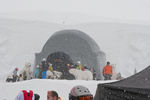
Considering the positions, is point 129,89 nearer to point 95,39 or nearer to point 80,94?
point 80,94

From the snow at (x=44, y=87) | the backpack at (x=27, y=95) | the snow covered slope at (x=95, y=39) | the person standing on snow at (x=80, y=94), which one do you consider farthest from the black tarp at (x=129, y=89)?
the snow covered slope at (x=95, y=39)

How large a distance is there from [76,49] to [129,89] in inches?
598

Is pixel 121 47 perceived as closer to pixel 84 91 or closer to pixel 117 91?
pixel 117 91

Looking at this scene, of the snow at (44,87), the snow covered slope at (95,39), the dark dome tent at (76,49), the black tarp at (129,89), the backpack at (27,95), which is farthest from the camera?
the snow covered slope at (95,39)

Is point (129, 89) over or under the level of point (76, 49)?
under

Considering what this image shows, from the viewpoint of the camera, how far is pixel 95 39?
22.2 m

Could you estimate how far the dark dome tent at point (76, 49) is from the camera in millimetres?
18875

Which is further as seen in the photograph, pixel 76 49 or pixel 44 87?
pixel 76 49

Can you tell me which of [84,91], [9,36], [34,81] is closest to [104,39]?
[9,36]

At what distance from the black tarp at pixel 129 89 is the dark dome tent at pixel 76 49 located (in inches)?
547

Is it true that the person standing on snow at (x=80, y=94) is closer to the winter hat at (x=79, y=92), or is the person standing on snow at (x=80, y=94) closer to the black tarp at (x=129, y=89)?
the winter hat at (x=79, y=92)

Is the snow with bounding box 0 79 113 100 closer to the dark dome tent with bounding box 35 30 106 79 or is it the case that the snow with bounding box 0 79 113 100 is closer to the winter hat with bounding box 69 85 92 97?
the winter hat with bounding box 69 85 92 97

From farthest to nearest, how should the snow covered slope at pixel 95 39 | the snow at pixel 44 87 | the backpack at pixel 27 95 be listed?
the snow covered slope at pixel 95 39, the snow at pixel 44 87, the backpack at pixel 27 95

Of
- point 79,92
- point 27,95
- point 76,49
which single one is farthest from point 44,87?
point 76,49
